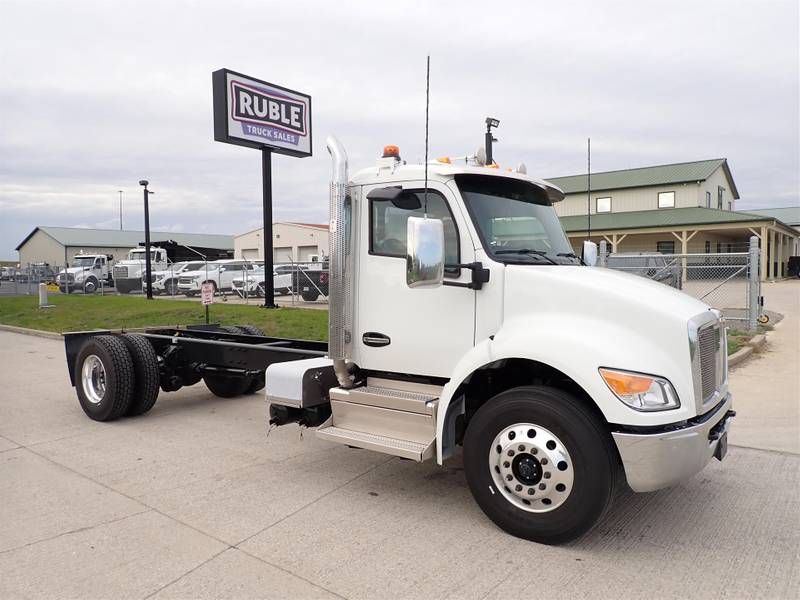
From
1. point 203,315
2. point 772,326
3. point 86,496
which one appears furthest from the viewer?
point 203,315

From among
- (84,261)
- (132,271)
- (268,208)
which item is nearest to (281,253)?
(84,261)

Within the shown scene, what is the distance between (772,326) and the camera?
13.2 metres

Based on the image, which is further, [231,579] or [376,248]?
[376,248]

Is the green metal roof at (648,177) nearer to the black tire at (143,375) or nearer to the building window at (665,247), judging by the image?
the building window at (665,247)

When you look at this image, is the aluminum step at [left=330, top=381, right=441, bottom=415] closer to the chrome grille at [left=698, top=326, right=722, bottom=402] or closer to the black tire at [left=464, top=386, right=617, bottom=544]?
the black tire at [left=464, top=386, right=617, bottom=544]

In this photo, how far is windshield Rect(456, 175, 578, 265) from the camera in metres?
4.24

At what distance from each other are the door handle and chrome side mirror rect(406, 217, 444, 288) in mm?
976

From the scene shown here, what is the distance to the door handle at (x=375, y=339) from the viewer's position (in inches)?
181

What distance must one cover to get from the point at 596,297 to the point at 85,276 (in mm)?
35610

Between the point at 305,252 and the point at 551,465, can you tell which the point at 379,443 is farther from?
the point at 305,252

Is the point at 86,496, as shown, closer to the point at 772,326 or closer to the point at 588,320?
the point at 588,320

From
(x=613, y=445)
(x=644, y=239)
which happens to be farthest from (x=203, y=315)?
(x=644, y=239)

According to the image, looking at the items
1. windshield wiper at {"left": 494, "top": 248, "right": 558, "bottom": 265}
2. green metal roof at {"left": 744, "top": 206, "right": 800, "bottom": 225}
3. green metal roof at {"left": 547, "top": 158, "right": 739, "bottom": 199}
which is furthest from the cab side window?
green metal roof at {"left": 744, "top": 206, "right": 800, "bottom": 225}

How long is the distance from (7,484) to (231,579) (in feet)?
8.38
